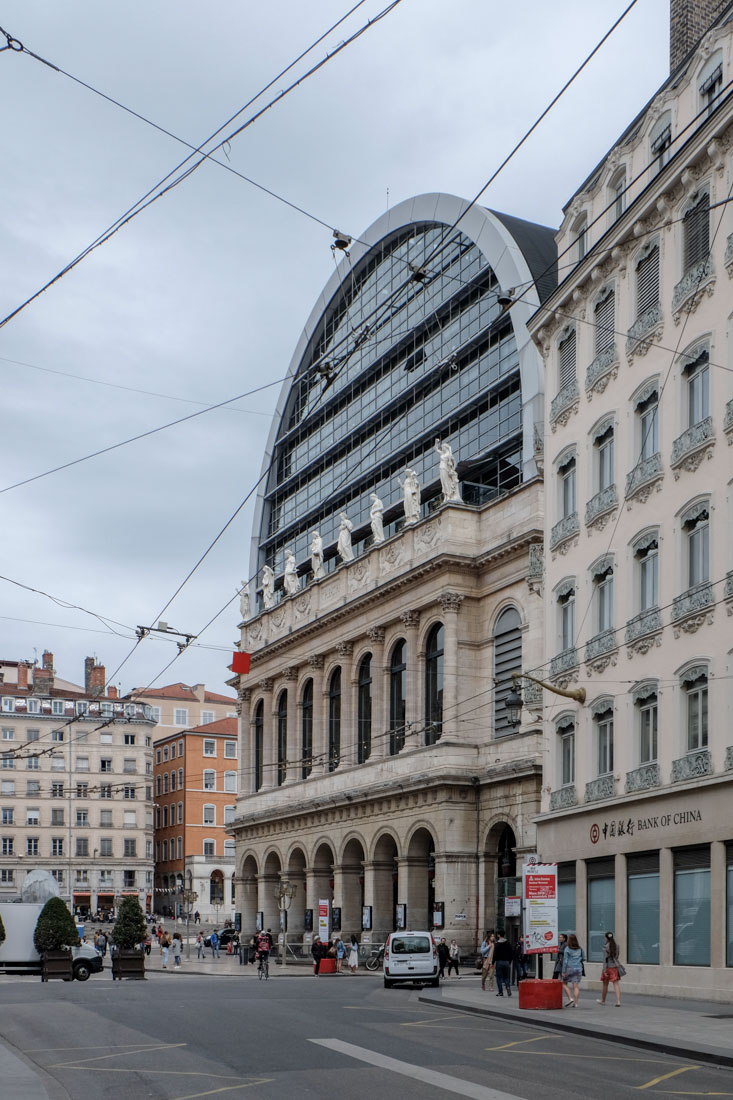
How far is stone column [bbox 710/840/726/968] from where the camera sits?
105 ft

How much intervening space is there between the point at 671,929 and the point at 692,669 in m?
6.20

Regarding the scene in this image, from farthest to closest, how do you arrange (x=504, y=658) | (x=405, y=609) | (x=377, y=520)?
(x=377, y=520)
(x=405, y=609)
(x=504, y=658)

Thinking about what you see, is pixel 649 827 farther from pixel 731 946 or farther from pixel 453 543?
pixel 453 543

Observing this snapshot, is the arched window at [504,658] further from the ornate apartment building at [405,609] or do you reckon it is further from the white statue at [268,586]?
the white statue at [268,586]

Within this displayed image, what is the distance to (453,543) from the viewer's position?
5847 centimetres

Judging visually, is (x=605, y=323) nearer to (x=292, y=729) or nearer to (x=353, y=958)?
(x=353, y=958)

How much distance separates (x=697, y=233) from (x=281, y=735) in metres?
46.4

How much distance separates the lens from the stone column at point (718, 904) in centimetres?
3189

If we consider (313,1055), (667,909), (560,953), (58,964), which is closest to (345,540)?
(58,964)

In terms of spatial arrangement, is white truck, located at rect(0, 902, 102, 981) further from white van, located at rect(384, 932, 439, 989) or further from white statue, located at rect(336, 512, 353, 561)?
white statue, located at rect(336, 512, 353, 561)

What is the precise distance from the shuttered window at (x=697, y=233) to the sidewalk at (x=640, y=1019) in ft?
57.5

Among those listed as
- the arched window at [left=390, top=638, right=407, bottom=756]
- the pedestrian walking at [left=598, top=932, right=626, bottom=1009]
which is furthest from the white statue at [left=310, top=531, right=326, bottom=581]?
the pedestrian walking at [left=598, top=932, right=626, bottom=1009]

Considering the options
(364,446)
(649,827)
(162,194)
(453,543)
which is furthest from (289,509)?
(162,194)

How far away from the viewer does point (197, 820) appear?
12025 centimetres
